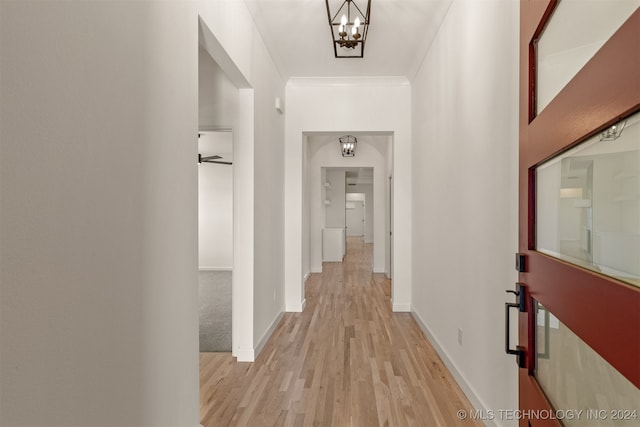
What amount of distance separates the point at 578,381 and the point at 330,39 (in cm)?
379

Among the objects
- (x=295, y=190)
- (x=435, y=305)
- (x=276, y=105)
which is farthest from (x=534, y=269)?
(x=295, y=190)

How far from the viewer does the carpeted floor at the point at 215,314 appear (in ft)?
12.9

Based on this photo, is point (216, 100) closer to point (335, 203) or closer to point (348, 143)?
point (348, 143)

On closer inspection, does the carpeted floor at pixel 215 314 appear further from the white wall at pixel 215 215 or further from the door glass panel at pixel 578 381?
the door glass panel at pixel 578 381

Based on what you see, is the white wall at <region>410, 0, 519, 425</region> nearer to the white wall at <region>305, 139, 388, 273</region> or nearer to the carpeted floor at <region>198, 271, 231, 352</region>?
the carpeted floor at <region>198, 271, 231, 352</region>

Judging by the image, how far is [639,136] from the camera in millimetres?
734

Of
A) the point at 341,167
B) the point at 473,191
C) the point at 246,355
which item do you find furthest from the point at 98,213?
the point at 341,167

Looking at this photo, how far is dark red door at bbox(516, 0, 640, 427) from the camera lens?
2.47 ft

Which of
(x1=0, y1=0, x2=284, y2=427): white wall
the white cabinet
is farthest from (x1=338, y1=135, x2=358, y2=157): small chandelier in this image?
(x1=0, y1=0, x2=284, y2=427): white wall

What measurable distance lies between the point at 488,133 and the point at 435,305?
2.01 metres

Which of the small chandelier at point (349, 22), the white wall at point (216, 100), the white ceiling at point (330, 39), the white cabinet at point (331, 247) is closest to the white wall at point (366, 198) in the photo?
the white cabinet at point (331, 247)

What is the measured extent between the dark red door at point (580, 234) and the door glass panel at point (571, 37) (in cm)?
2

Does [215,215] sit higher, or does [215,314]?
[215,215]

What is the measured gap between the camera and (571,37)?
1.04m
